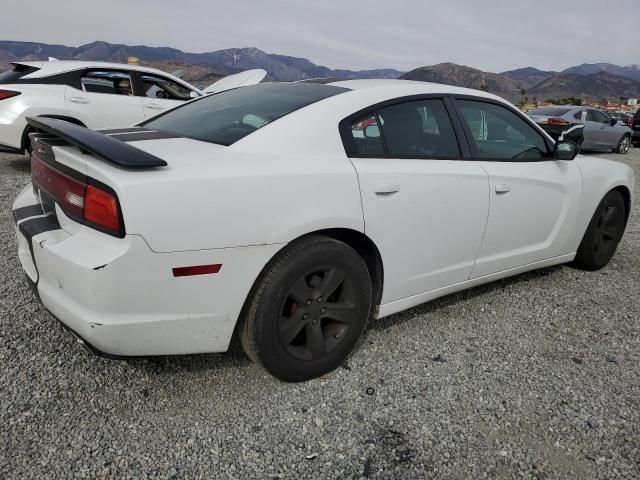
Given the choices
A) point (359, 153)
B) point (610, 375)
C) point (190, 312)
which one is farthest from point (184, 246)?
point (610, 375)

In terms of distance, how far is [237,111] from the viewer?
8.36 ft

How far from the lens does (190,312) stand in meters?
1.88

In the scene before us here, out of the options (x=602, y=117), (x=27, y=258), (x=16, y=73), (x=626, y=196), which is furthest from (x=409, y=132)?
(x=602, y=117)

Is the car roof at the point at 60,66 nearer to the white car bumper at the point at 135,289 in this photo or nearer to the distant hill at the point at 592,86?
the white car bumper at the point at 135,289

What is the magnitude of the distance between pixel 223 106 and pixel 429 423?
1956 mm

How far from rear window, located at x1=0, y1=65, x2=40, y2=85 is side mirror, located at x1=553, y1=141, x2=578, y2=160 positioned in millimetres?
6286

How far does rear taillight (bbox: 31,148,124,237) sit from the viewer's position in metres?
1.69

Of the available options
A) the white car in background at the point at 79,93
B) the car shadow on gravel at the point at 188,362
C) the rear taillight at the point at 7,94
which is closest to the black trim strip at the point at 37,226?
the car shadow on gravel at the point at 188,362

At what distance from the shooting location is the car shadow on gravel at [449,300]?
2895 millimetres

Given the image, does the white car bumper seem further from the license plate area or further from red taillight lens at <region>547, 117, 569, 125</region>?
red taillight lens at <region>547, 117, 569, 125</region>

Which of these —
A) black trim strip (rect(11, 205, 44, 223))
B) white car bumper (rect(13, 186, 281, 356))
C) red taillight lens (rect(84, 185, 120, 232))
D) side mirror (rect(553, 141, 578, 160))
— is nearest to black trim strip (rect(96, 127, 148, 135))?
black trim strip (rect(11, 205, 44, 223))

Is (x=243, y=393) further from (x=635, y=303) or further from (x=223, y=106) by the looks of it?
(x=635, y=303)

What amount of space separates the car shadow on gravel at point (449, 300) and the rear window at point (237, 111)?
4.34ft

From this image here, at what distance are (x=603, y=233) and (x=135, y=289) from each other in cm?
359
